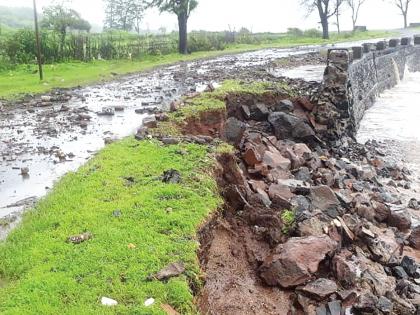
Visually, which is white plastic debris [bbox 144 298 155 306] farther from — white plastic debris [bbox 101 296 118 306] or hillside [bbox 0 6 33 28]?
hillside [bbox 0 6 33 28]

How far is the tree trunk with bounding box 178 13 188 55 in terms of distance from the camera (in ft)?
127

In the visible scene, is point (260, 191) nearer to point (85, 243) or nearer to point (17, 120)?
point (85, 243)

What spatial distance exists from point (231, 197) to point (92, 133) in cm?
688

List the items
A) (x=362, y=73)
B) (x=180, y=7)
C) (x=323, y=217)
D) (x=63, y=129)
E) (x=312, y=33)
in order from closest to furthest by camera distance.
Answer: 1. (x=323, y=217)
2. (x=63, y=129)
3. (x=362, y=73)
4. (x=180, y=7)
5. (x=312, y=33)

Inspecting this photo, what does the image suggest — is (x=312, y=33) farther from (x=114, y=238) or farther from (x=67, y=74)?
(x=114, y=238)

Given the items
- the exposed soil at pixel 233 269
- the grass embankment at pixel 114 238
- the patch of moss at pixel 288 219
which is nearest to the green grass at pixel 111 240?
the grass embankment at pixel 114 238

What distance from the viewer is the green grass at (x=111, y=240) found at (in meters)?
5.46

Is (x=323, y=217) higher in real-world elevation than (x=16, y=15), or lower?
lower

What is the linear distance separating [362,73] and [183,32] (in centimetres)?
1976

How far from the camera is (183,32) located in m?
39.3

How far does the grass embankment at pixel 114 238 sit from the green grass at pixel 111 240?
0.01m

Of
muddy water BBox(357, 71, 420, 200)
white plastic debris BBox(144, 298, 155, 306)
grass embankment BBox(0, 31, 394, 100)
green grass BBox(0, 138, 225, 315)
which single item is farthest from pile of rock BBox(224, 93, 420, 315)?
grass embankment BBox(0, 31, 394, 100)

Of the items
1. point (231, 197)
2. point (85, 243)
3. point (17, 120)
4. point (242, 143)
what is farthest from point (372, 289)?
point (17, 120)

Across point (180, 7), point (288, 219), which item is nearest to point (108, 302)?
point (288, 219)
